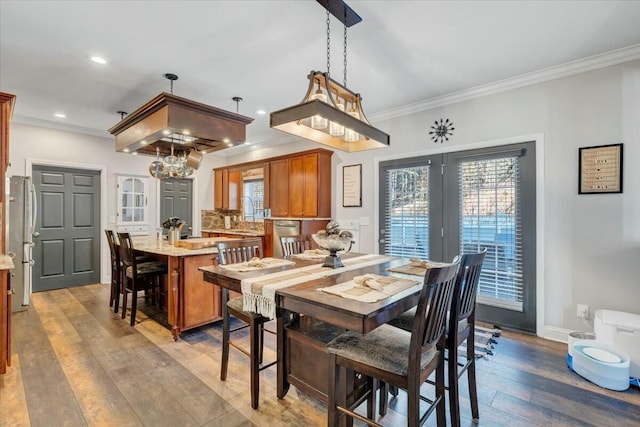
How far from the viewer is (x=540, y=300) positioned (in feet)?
10.2

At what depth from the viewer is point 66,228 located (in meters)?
5.05

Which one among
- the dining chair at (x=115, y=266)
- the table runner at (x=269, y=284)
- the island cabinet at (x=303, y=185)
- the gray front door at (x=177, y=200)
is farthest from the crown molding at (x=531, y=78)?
the gray front door at (x=177, y=200)

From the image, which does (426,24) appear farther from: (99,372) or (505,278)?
(99,372)

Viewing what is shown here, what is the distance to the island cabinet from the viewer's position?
186 inches

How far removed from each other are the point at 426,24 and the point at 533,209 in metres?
2.07

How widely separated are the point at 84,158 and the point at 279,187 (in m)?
3.24

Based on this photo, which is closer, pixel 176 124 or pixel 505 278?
pixel 176 124

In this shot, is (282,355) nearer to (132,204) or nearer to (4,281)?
(4,281)

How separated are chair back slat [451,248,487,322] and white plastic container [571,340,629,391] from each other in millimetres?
1163

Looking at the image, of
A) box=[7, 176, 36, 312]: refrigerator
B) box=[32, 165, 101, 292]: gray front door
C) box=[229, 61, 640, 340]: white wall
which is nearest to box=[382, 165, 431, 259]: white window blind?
box=[229, 61, 640, 340]: white wall

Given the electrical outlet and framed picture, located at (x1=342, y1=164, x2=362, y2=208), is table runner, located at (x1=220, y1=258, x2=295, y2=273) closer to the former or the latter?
framed picture, located at (x1=342, y1=164, x2=362, y2=208)

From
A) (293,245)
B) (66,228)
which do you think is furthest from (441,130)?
(66,228)

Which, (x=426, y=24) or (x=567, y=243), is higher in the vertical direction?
(x=426, y=24)

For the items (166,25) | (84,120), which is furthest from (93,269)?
(166,25)
